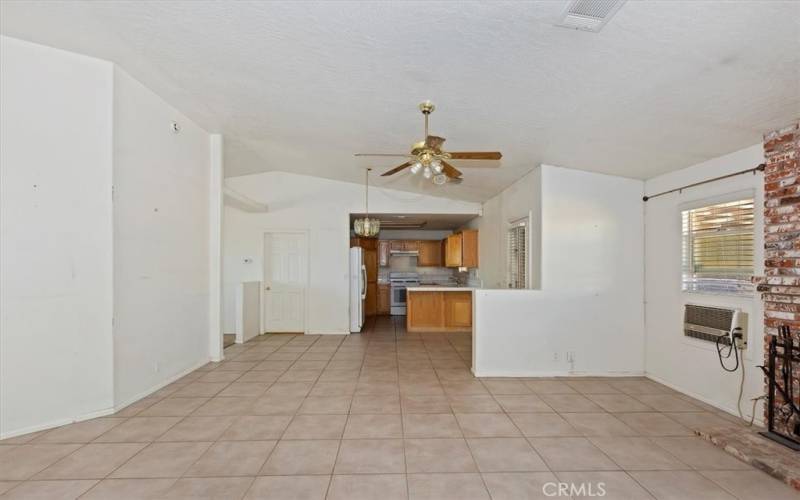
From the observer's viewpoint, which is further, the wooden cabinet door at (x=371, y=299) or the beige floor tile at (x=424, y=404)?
the wooden cabinet door at (x=371, y=299)

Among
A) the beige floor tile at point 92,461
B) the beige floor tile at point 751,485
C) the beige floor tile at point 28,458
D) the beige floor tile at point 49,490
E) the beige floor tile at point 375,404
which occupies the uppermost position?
the beige floor tile at point 28,458

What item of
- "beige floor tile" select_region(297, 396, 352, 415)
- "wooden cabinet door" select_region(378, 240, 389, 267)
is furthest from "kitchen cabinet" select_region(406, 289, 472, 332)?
"beige floor tile" select_region(297, 396, 352, 415)

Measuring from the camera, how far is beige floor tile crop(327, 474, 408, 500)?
6.91ft

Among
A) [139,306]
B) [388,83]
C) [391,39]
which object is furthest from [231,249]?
[391,39]

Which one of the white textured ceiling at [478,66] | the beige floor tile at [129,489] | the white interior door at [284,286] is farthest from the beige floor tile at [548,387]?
the white interior door at [284,286]

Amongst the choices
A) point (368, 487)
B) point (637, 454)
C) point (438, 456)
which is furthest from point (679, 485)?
point (368, 487)

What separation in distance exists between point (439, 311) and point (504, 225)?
2360 millimetres

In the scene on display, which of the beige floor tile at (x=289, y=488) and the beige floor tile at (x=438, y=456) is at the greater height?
the beige floor tile at (x=289, y=488)

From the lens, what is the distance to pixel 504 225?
19.6 feet

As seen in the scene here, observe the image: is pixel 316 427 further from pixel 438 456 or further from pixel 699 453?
pixel 699 453

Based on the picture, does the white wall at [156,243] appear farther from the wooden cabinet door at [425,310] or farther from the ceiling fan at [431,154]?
the wooden cabinet door at [425,310]

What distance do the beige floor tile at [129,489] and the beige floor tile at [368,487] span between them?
103cm

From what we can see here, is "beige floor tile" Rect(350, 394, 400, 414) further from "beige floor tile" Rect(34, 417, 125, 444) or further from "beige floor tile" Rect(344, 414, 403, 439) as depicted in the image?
"beige floor tile" Rect(34, 417, 125, 444)

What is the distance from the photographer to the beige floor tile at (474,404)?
132 inches
